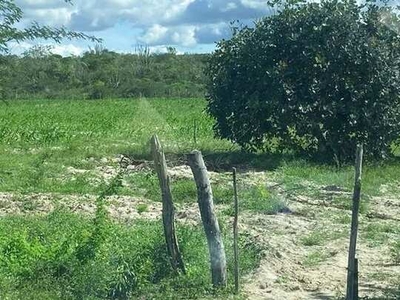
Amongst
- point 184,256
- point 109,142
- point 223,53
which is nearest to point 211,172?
point 223,53

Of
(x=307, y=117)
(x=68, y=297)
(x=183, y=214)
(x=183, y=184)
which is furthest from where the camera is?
(x=307, y=117)

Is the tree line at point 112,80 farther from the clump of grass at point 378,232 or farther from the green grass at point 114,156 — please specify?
Result: the clump of grass at point 378,232

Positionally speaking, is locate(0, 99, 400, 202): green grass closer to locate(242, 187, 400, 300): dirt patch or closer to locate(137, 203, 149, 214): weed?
locate(137, 203, 149, 214): weed

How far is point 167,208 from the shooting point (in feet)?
24.5

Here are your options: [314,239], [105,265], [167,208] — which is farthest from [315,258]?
[105,265]

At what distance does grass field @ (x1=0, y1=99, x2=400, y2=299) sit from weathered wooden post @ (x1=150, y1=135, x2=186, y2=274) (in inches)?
7.0

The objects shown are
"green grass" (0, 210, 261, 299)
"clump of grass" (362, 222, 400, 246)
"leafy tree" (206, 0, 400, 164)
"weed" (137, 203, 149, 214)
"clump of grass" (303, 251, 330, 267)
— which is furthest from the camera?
"leafy tree" (206, 0, 400, 164)

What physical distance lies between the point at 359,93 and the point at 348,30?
Result: 1286 millimetres

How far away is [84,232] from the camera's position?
27.2ft

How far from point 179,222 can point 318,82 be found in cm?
682

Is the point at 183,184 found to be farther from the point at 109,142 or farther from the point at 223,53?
the point at 109,142

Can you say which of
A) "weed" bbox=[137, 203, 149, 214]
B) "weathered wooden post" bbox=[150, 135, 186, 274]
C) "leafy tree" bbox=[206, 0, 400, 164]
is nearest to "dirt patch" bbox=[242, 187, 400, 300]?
"weathered wooden post" bbox=[150, 135, 186, 274]

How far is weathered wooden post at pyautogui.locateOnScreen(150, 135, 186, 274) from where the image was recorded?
7.42 meters

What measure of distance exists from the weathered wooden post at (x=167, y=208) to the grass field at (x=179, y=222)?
178mm
